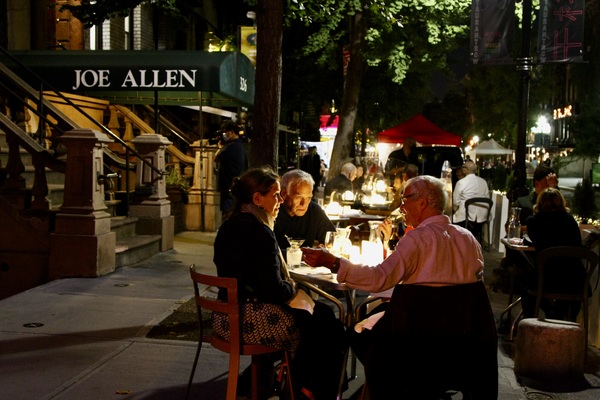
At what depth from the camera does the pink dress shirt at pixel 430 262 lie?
439 cm

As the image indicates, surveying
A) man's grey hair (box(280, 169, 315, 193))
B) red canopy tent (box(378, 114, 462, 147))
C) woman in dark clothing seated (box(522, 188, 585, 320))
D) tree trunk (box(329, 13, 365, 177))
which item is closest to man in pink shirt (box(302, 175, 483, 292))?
man's grey hair (box(280, 169, 315, 193))

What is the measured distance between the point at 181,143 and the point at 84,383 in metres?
17.0

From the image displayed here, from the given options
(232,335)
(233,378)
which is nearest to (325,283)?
(232,335)

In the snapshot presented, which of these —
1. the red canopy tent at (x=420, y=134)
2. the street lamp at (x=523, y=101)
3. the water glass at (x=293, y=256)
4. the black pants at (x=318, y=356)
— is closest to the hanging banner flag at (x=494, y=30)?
the street lamp at (x=523, y=101)

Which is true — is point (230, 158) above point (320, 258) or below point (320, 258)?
above

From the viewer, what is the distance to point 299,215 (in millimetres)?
7023

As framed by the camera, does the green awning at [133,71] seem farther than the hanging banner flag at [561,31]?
Yes

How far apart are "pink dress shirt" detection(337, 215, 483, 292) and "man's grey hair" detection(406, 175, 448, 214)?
170mm

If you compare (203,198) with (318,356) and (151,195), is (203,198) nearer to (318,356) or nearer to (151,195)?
(151,195)

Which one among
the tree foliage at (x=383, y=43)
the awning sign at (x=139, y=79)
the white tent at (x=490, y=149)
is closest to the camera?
the awning sign at (x=139, y=79)

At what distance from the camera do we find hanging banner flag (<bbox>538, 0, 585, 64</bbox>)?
40.2 feet

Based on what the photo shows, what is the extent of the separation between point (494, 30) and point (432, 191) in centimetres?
863

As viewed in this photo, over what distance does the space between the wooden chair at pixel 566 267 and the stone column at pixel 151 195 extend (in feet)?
23.3

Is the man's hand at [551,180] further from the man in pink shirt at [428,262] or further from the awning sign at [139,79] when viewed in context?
the awning sign at [139,79]
